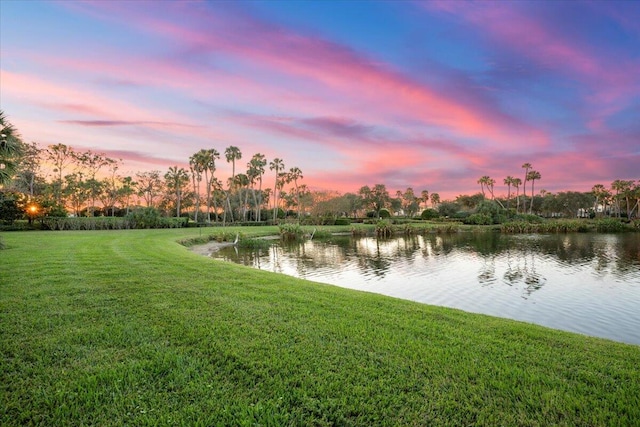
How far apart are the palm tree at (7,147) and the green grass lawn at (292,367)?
31.1 ft

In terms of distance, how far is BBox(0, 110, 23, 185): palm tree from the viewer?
1202 cm

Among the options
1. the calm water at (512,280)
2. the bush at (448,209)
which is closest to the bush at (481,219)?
the bush at (448,209)

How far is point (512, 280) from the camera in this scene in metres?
12.4

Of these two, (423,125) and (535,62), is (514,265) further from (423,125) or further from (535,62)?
(423,125)

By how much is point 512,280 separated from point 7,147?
794 inches

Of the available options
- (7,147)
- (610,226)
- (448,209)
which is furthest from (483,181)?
(7,147)

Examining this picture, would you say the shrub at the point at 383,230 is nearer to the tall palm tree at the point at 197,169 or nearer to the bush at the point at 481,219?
the bush at the point at 481,219

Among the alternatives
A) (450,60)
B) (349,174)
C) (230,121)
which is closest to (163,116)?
(230,121)

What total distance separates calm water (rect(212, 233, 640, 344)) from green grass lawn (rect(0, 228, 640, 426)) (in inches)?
159

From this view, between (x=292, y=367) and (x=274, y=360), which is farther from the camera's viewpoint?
(x=274, y=360)

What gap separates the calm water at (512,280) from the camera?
26.3 ft

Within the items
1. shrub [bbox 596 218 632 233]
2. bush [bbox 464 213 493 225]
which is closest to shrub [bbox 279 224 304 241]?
bush [bbox 464 213 493 225]

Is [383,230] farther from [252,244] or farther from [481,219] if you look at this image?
[481,219]

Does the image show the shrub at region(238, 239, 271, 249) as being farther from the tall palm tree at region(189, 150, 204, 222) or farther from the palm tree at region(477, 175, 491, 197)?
the palm tree at region(477, 175, 491, 197)
